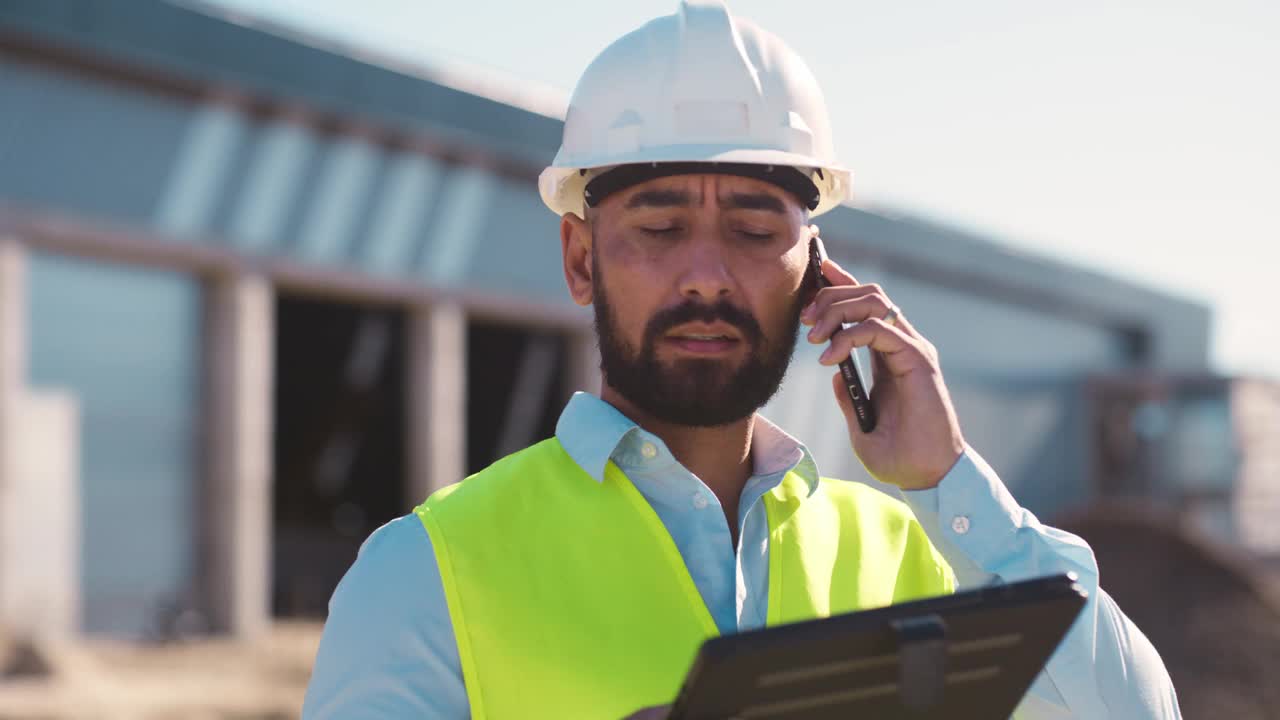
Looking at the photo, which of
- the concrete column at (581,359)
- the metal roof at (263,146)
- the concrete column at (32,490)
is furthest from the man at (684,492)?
the concrete column at (581,359)

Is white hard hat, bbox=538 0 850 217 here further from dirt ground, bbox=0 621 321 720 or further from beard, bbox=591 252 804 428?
dirt ground, bbox=0 621 321 720

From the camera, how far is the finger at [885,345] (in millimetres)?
2148

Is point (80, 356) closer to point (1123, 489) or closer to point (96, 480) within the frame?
point (96, 480)

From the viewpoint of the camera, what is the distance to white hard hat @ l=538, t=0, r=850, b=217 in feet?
7.47

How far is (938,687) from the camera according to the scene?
1497 millimetres

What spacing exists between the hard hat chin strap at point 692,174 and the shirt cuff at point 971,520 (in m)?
0.55

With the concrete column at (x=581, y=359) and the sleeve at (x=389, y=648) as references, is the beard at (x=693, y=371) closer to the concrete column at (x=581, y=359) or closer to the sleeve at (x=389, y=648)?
the sleeve at (x=389, y=648)

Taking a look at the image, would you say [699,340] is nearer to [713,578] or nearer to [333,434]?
[713,578]

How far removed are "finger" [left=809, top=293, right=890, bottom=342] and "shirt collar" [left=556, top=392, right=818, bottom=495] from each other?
18 cm

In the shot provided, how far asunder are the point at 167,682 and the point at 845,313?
11928 millimetres

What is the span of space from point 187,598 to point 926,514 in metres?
13.5

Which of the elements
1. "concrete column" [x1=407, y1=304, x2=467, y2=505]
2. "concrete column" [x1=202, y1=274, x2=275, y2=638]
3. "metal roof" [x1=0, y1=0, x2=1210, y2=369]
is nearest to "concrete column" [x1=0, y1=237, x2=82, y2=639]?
"metal roof" [x1=0, y1=0, x2=1210, y2=369]

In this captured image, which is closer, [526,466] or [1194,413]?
[526,466]

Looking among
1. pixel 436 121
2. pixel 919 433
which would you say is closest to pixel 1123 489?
pixel 436 121
